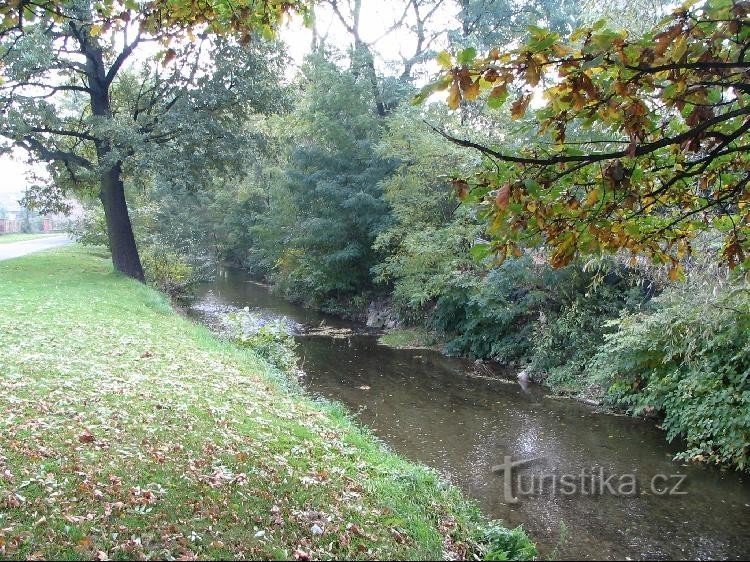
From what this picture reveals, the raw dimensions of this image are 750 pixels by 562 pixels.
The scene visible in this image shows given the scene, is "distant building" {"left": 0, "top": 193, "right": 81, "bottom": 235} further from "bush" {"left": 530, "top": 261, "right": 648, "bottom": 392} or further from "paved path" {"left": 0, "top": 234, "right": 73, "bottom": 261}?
"bush" {"left": 530, "top": 261, "right": 648, "bottom": 392}

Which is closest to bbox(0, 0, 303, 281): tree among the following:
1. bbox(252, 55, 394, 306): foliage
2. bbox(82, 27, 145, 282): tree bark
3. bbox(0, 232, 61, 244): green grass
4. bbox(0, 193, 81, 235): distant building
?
bbox(82, 27, 145, 282): tree bark

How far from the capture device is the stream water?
6039mm

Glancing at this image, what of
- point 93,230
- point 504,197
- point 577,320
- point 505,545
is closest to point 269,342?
point 577,320

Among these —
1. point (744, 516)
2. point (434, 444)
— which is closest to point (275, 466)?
point (434, 444)

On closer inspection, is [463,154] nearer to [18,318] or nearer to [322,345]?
[322,345]

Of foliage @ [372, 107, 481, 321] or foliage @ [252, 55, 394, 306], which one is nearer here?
foliage @ [372, 107, 481, 321]

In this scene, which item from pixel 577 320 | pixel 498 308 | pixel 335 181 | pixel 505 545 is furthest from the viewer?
pixel 335 181

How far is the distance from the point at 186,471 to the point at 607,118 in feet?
14.6

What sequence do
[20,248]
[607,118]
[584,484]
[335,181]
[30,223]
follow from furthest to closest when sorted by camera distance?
[30,223] < [20,248] < [335,181] < [584,484] < [607,118]

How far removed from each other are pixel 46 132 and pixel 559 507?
56.9 feet

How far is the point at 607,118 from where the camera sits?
324cm

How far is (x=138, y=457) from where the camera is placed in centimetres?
526

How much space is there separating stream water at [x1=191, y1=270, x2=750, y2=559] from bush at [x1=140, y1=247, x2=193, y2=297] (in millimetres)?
9488

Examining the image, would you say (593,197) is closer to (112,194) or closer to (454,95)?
(454,95)
